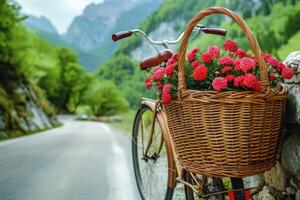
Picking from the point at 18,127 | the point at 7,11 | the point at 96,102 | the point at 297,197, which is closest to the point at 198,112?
the point at 297,197

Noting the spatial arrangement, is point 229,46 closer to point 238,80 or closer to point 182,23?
point 238,80

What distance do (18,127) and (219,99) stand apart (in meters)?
13.4

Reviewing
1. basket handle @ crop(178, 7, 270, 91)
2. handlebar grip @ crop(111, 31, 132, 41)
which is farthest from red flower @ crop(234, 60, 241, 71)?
handlebar grip @ crop(111, 31, 132, 41)

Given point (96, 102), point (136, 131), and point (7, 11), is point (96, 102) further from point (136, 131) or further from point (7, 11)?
point (136, 131)

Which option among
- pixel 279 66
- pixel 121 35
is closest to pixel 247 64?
pixel 279 66

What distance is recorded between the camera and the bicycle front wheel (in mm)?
3518

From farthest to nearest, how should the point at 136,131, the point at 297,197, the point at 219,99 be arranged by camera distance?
the point at 136,131, the point at 297,197, the point at 219,99

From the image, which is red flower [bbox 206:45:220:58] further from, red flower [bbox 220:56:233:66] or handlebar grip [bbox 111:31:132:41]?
handlebar grip [bbox 111:31:132:41]

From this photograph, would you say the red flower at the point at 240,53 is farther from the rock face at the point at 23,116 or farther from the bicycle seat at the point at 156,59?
the rock face at the point at 23,116

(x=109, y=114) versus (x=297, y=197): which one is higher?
(x=297, y=197)

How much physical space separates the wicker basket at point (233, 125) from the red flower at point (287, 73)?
92 mm

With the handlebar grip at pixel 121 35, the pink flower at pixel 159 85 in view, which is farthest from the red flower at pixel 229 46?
the handlebar grip at pixel 121 35

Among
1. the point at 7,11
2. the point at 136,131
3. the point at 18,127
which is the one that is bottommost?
the point at 18,127

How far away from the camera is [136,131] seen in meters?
3.85
